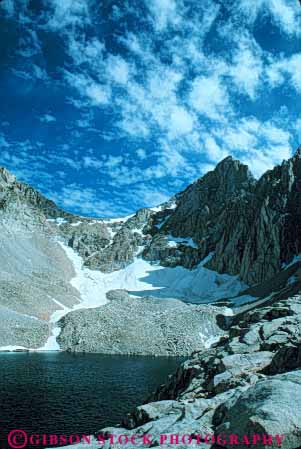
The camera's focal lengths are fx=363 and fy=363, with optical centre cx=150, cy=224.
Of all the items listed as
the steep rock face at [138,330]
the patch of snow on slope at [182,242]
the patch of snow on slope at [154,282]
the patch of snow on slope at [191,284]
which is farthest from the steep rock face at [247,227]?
the steep rock face at [138,330]

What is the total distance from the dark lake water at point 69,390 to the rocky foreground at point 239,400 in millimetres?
7219

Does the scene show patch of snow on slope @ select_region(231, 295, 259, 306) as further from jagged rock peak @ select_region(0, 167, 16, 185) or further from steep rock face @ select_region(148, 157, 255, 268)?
jagged rock peak @ select_region(0, 167, 16, 185)

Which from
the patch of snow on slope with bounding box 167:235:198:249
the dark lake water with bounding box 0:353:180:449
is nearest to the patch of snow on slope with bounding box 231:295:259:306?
the dark lake water with bounding box 0:353:180:449

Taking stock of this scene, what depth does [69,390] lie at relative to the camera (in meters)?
44.5

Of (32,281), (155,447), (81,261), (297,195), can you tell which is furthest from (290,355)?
(81,261)

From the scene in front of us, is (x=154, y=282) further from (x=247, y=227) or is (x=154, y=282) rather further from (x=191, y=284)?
(x=247, y=227)

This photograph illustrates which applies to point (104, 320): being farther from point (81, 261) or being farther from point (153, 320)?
point (81, 261)

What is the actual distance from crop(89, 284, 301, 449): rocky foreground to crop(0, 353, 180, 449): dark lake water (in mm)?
7219

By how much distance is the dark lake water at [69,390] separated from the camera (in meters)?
32.1

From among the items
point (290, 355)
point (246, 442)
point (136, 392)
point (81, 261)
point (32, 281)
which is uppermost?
point (81, 261)

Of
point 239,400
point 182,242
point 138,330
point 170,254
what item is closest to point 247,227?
point 182,242

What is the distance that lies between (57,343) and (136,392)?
167ft

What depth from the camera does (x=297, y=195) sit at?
140 metres

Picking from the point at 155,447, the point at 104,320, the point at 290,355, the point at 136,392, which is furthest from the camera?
the point at 104,320
